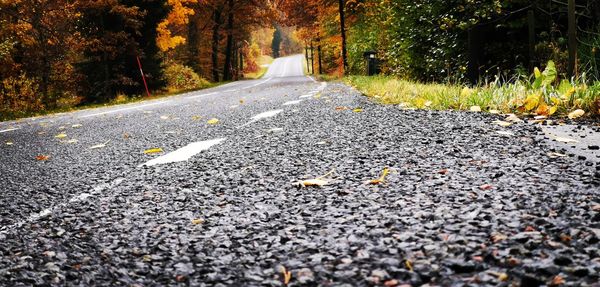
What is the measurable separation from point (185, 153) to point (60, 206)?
1187mm

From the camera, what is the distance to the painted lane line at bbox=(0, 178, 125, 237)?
169 cm

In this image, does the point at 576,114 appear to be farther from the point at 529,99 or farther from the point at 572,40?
the point at 572,40

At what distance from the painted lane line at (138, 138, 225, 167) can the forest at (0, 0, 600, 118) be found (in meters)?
3.11

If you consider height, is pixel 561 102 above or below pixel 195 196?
above

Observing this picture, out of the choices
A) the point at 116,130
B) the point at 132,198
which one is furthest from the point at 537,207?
the point at 116,130

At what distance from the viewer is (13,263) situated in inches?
52.6

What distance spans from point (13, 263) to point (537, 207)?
1.70 m

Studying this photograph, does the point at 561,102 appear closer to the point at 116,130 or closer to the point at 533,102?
the point at 533,102

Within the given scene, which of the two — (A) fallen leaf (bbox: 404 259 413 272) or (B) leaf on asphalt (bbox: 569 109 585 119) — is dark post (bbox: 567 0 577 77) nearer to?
(B) leaf on asphalt (bbox: 569 109 585 119)

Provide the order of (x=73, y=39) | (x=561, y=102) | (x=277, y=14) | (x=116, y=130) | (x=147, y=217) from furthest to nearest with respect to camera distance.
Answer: (x=277, y=14), (x=73, y=39), (x=116, y=130), (x=561, y=102), (x=147, y=217)

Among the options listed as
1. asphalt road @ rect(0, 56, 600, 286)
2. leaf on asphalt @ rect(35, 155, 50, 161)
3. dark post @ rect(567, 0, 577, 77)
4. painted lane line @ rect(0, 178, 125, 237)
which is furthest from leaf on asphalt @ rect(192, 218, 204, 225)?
dark post @ rect(567, 0, 577, 77)

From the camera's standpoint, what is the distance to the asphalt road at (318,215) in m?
1.14

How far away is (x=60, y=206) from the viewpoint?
6.40 ft

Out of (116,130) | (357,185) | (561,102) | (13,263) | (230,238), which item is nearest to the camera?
(13,263)
